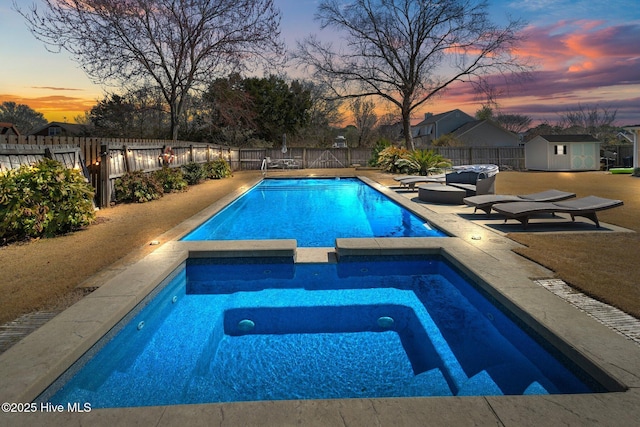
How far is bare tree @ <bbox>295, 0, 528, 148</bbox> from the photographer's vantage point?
25.6 m

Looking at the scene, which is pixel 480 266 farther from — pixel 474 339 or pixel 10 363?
pixel 10 363

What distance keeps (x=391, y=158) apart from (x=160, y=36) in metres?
13.8

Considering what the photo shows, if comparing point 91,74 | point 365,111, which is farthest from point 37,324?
point 365,111

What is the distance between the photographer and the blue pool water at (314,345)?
2.85m

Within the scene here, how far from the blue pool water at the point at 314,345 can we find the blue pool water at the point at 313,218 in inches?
78.1

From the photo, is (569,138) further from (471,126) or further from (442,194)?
(471,126)

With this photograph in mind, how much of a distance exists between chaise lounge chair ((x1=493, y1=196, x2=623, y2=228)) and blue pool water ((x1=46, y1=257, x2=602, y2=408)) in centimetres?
253

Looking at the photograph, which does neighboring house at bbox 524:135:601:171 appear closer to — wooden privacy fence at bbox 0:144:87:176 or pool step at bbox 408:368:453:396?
wooden privacy fence at bbox 0:144:87:176

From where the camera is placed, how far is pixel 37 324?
332cm

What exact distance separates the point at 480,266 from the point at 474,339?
1267 millimetres

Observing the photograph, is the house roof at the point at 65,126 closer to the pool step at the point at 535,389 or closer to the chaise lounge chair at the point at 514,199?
the chaise lounge chair at the point at 514,199

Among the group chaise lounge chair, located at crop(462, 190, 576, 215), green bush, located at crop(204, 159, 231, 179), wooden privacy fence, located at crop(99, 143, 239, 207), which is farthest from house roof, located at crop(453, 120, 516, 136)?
chaise lounge chair, located at crop(462, 190, 576, 215)

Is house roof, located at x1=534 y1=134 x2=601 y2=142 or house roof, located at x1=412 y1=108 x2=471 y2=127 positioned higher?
house roof, located at x1=412 y1=108 x2=471 y2=127

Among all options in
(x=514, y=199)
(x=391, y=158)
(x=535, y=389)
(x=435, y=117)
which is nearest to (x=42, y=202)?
(x=535, y=389)
